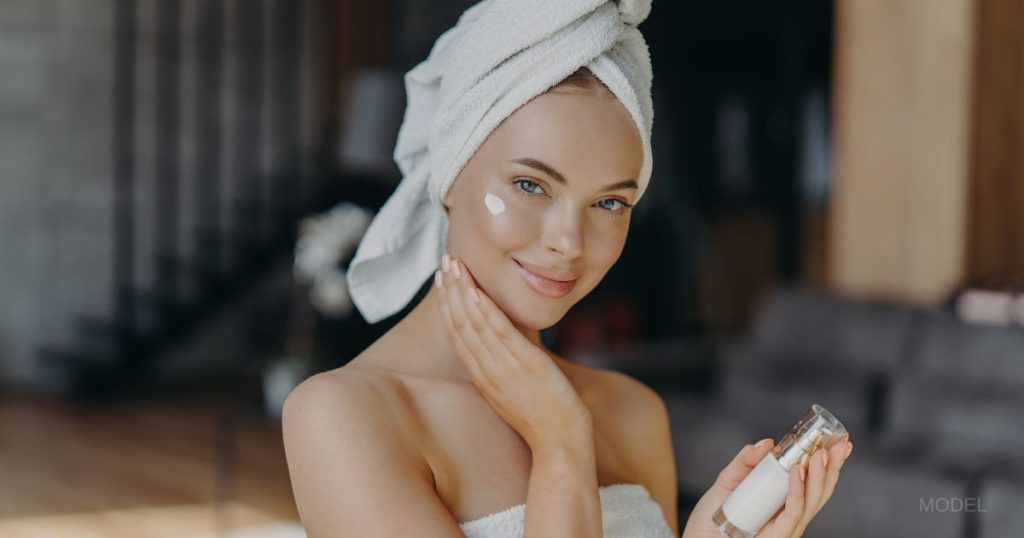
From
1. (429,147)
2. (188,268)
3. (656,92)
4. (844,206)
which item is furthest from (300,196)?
(429,147)

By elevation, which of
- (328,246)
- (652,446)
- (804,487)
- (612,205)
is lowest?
(328,246)

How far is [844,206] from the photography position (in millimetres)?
4391

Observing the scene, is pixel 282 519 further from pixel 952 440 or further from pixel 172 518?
pixel 952 440

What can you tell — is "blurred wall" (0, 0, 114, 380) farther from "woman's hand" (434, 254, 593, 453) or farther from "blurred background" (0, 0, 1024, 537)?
"woman's hand" (434, 254, 593, 453)

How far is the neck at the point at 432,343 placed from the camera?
1.18m

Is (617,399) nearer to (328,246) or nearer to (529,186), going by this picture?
(529,186)

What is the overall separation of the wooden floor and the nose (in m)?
3.07

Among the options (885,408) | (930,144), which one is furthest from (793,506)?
(930,144)

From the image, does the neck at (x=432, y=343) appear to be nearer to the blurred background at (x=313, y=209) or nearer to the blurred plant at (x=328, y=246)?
the blurred background at (x=313, y=209)

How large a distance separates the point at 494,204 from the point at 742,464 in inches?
13.1

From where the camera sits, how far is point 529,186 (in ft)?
3.46

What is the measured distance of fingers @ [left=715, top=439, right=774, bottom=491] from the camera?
3.43ft

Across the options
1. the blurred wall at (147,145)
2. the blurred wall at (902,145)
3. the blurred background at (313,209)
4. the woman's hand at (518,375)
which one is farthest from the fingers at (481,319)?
the blurred wall at (147,145)

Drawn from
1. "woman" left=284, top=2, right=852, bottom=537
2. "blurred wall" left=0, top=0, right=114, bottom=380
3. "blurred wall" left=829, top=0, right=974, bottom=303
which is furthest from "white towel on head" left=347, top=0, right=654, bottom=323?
"blurred wall" left=0, top=0, right=114, bottom=380
